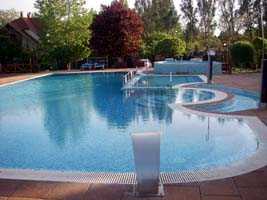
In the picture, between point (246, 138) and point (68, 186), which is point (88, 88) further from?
point (68, 186)

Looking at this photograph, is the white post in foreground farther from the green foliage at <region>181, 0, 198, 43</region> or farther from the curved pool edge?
the green foliage at <region>181, 0, 198, 43</region>

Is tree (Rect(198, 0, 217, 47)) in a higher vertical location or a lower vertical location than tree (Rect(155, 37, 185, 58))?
higher

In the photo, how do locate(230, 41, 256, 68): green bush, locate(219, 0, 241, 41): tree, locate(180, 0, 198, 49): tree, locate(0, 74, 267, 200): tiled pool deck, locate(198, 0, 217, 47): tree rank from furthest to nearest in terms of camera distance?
locate(180, 0, 198, 49): tree, locate(198, 0, 217, 47): tree, locate(219, 0, 241, 41): tree, locate(230, 41, 256, 68): green bush, locate(0, 74, 267, 200): tiled pool deck

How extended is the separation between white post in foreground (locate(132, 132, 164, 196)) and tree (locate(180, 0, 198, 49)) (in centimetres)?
4279

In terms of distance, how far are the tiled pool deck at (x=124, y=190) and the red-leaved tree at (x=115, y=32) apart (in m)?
25.9

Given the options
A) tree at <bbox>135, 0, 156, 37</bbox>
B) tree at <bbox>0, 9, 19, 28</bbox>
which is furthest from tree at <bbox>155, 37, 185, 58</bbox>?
tree at <bbox>0, 9, 19, 28</bbox>

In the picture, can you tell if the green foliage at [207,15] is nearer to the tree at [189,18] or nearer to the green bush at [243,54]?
the tree at [189,18]

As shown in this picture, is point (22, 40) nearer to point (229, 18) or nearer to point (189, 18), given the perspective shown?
point (189, 18)

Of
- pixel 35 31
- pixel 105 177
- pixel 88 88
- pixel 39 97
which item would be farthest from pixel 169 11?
pixel 105 177

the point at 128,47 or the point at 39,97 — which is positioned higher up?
the point at 128,47

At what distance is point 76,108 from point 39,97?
365 centimetres

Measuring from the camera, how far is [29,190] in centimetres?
510

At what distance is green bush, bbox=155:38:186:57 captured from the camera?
31953mm

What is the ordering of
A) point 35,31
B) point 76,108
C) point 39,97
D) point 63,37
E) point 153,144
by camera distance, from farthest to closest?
1. point 35,31
2. point 63,37
3. point 39,97
4. point 76,108
5. point 153,144
